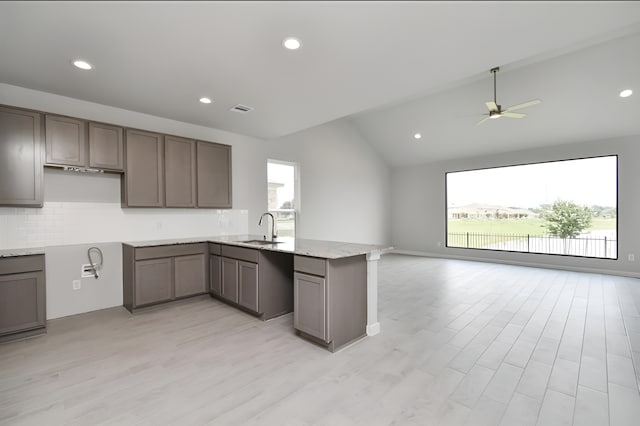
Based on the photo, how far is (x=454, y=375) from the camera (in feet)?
7.26

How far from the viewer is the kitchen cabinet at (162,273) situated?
3.55m

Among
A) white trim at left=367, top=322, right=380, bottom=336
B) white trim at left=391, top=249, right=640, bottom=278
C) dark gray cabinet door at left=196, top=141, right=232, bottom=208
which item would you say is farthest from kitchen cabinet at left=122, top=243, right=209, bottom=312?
white trim at left=391, top=249, right=640, bottom=278

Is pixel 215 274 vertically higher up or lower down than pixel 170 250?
lower down

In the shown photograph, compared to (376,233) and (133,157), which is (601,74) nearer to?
(376,233)

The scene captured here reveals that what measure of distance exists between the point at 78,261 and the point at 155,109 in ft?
7.28

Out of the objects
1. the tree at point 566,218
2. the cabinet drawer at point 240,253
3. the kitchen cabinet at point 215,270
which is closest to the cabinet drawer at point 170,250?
the kitchen cabinet at point 215,270

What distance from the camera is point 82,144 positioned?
3.35 metres

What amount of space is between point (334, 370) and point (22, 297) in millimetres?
3249

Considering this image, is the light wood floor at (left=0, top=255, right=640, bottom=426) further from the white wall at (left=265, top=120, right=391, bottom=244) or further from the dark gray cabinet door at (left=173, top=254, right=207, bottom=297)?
the white wall at (left=265, top=120, right=391, bottom=244)

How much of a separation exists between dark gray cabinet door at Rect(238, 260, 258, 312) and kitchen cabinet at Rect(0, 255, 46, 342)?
6.61 ft

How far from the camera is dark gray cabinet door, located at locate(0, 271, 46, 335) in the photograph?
2.81 m

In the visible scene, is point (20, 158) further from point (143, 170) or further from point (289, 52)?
point (289, 52)

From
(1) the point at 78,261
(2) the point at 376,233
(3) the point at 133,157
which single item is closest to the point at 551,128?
(2) the point at 376,233

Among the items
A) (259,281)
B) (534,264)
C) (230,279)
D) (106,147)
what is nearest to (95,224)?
(106,147)
